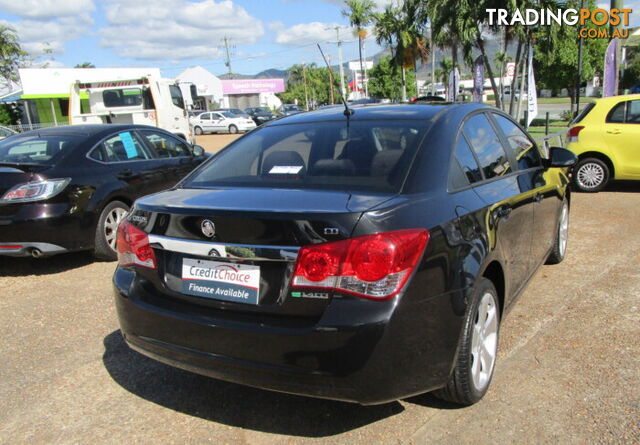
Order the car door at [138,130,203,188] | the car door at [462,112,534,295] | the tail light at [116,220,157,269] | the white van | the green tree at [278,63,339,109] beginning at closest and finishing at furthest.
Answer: the tail light at [116,220,157,269]
the car door at [462,112,534,295]
the car door at [138,130,203,188]
the white van
the green tree at [278,63,339,109]

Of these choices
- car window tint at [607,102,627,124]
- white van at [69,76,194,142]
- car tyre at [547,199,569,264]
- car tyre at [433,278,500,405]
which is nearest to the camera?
car tyre at [433,278,500,405]

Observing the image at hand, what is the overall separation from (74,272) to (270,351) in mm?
4196

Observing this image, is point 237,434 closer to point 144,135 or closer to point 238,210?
point 238,210

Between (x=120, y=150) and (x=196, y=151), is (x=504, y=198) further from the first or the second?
(x=196, y=151)

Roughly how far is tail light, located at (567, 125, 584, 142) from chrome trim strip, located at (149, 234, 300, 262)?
8380 millimetres

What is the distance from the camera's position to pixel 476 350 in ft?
9.28

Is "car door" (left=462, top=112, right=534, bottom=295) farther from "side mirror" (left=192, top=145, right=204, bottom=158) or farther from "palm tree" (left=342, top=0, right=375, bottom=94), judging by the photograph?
"palm tree" (left=342, top=0, right=375, bottom=94)

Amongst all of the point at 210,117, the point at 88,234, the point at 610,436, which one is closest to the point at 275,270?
the point at 610,436

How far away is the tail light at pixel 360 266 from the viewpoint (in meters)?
2.25

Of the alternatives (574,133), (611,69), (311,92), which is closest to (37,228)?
(574,133)

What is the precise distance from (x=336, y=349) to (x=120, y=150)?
5.18 metres

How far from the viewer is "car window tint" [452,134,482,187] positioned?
3029 mm

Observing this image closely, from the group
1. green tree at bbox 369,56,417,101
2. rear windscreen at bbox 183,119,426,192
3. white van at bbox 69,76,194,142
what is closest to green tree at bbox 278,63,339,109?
green tree at bbox 369,56,417,101

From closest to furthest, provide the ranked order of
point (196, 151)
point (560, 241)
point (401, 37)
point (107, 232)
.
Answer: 1. point (560, 241)
2. point (107, 232)
3. point (196, 151)
4. point (401, 37)
